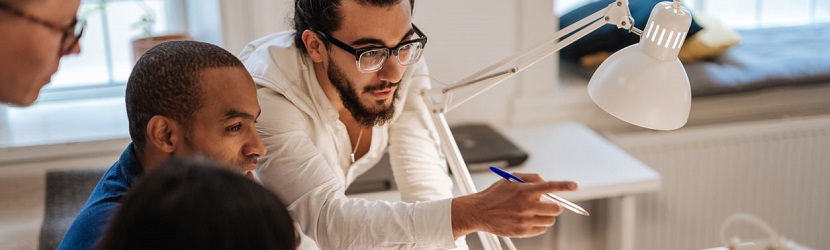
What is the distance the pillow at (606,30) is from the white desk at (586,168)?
317mm

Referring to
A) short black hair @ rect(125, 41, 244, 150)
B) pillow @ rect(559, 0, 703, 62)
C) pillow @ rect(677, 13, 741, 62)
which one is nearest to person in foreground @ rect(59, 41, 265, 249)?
short black hair @ rect(125, 41, 244, 150)

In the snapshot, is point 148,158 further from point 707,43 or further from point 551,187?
point 707,43

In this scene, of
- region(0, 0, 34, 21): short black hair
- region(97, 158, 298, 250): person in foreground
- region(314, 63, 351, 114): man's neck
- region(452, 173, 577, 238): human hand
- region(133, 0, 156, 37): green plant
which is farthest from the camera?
region(133, 0, 156, 37): green plant

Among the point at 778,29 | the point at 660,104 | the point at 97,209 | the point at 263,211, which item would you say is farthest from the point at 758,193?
the point at 263,211

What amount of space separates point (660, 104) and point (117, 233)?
778 mm

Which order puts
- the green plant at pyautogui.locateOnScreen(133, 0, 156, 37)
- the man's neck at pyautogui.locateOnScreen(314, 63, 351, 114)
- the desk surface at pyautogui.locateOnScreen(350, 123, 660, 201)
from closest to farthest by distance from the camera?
1. the man's neck at pyautogui.locateOnScreen(314, 63, 351, 114)
2. the desk surface at pyautogui.locateOnScreen(350, 123, 660, 201)
3. the green plant at pyautogui.locateOnScreen(133, 0, 156, 37)

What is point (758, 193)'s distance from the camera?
9.39ft

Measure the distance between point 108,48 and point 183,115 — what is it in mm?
1582

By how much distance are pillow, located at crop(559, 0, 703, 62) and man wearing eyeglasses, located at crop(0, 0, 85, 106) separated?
1.93m

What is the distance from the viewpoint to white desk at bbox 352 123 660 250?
2162 mm

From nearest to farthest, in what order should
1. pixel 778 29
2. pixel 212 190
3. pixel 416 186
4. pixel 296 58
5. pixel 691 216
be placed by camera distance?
pixel 212 190, pixel 296 58, pixel 416 186, pixel 691 216, pixel 778 29

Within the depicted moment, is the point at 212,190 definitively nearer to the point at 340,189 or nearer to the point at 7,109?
the point at 340,189

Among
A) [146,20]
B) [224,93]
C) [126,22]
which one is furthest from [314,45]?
[126,22]

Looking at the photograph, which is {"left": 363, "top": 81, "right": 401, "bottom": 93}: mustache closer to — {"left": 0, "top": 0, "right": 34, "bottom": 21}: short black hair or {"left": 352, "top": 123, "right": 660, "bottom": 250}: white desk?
{"left": 352, "top": 123, "right": 660, "bottom": 250}: white desk
